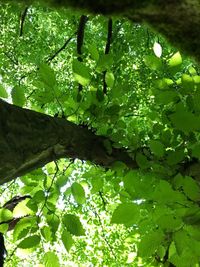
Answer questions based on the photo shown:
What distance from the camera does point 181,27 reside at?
1.58 meters

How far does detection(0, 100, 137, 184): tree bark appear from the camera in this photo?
2008mm

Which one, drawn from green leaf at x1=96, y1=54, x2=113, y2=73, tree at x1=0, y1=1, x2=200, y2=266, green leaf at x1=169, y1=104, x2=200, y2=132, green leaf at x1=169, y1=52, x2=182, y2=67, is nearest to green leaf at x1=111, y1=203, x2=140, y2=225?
tree at x1=0, y1=1, x2=200, y2=266

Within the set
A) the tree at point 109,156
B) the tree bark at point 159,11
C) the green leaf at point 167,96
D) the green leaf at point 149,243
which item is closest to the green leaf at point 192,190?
the tree at point 109,156

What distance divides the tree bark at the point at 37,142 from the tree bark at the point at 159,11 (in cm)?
69

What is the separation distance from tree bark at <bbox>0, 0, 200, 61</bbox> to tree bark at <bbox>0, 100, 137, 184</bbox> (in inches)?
27.2

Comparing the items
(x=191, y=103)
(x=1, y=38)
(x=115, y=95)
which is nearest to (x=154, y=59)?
(x=191, y=103)

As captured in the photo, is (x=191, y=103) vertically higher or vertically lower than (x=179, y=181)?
higher

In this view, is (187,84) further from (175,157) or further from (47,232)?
(47,232)

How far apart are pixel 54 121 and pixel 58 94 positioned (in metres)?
0.41

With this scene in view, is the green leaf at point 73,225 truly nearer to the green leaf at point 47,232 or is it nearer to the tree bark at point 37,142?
the green leaf at point 47,232

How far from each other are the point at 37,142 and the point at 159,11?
3.52 feet

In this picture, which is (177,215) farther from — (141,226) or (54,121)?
(54,121)

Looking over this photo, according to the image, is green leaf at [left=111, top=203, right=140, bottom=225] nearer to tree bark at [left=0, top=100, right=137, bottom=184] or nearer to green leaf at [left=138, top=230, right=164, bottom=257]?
green leaf at [left=138, top=230, right=164, bottom=257]

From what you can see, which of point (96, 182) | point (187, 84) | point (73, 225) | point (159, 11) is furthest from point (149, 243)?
point (96, 182)
